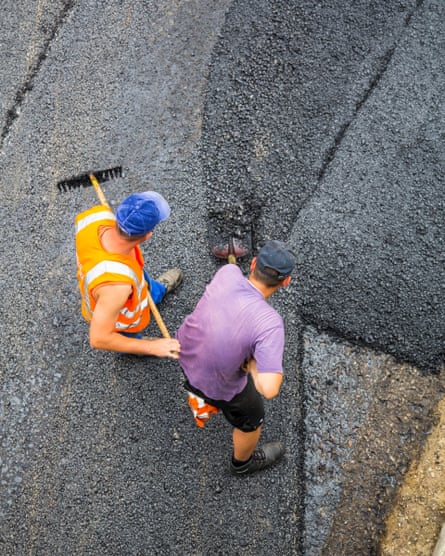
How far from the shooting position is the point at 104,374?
3.98 m

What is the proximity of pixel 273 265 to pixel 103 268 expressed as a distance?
92 centimetres

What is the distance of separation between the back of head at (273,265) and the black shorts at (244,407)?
71cm

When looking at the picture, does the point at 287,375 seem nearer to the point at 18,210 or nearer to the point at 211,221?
the point at 211,221

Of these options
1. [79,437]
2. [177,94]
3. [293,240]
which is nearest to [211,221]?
[293,240]

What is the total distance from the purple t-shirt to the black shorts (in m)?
0.08

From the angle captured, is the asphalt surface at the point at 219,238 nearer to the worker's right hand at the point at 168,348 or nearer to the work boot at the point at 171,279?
the work boot at the point at 171,279

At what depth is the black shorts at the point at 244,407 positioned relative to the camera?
10.5ft

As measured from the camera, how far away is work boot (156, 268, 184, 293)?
13.3ft

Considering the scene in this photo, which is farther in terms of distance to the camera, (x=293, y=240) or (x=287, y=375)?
(x=293, y=240)

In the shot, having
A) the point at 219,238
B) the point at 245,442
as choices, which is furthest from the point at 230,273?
the point at 219,238

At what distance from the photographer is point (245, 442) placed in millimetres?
3439

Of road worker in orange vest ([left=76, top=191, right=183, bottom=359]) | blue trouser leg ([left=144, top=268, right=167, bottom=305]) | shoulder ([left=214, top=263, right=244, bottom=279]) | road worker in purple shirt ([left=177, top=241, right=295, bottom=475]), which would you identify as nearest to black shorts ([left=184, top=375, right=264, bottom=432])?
road worker in purple shirt ([left=177, top=241, right=295, bottom=475])

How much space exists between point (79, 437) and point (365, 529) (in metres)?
2.02

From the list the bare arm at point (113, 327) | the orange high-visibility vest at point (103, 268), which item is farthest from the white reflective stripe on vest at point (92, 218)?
the bare arm at point (113, 327)
